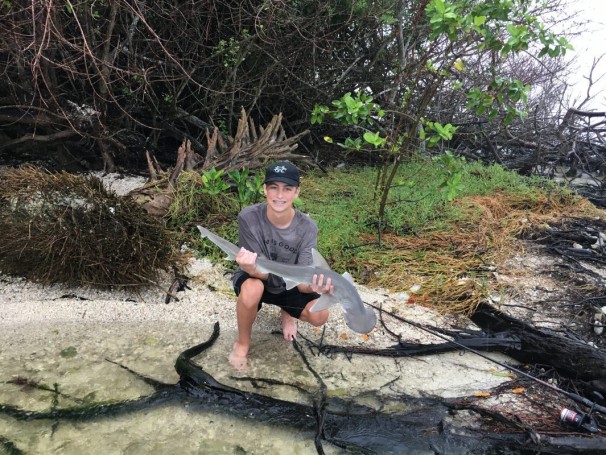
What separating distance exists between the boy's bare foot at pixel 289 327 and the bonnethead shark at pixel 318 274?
770mm

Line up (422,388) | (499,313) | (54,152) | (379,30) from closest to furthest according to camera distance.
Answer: (422,388)
(499,313)
(54,152)
(379,30)

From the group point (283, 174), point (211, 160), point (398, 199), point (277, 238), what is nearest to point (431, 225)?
point (398, 199)

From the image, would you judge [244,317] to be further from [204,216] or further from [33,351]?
[204,216]

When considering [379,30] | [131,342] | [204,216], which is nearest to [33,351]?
[131,342]

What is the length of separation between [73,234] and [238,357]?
1.59 meters

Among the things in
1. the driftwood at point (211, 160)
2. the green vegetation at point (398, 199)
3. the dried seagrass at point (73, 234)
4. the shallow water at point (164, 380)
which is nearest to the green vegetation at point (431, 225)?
the green vegetation at point (398, 199)

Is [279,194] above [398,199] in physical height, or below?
above

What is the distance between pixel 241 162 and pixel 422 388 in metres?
3.26

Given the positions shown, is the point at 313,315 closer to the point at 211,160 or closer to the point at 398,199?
the point at 211,160

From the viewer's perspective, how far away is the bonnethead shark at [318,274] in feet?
8.04

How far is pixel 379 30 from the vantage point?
8125 mm

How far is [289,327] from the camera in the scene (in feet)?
10.6

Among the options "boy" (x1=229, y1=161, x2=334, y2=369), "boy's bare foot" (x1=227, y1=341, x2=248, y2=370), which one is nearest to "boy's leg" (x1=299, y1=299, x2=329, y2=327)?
"boy" (x1=229, y1=161, x2=334, y2=369)

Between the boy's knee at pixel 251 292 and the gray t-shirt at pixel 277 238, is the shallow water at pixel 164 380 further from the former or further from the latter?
the gray t-shirt at pixel 277 238
